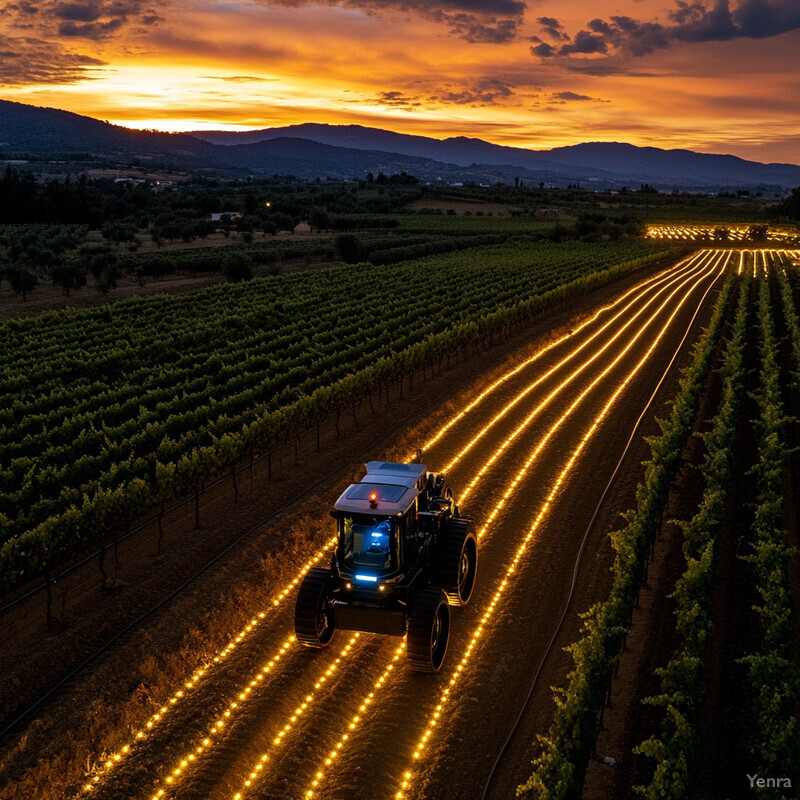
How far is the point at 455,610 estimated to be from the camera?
604 inches

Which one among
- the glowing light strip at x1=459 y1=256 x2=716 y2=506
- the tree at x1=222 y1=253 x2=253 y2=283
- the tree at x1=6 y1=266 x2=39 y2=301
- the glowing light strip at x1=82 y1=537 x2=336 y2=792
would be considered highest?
the tree at x1=222 y1=253 x2=253 y2=283

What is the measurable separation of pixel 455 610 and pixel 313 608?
376 cm

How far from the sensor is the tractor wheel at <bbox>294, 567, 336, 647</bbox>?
42.2 feet

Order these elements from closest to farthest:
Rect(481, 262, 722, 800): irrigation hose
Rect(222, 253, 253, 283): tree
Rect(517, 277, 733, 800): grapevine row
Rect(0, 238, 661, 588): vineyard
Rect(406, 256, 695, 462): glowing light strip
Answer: Rect(517, 277, 733, 800): grapevine row
Rect(481, 262, 722, 800): irrigation hose
Rect(0, 238, 661, 588): vineyard
Rect(406, 256, 695, 462): glowing light strip
Rect(222, 253, 253, 283): tree

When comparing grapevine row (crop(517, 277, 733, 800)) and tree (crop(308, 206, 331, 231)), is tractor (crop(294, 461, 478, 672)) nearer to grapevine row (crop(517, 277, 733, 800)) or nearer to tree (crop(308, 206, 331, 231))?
grapevine row (crop(517, 277, 733, 800))

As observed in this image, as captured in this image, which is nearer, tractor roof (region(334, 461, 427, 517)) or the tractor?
tractor roof (region(334, 461, 427, 517))

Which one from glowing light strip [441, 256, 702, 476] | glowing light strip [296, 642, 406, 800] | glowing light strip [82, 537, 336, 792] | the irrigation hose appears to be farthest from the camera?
glowing light strip [441, 256, 702, 476]

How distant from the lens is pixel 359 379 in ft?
96.2

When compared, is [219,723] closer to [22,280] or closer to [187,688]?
[187,688]

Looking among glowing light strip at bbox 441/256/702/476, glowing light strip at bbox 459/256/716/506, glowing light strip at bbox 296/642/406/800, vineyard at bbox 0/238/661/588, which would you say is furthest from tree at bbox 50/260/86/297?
glowing light strip at bbox 296/642/406/800

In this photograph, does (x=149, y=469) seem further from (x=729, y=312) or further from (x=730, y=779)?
(x=729, y=312)

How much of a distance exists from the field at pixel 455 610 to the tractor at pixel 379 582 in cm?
101

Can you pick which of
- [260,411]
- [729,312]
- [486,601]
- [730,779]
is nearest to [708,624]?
[730,779]

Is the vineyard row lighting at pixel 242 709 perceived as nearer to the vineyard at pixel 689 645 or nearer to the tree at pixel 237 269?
the vineyard at pixel 689 645
